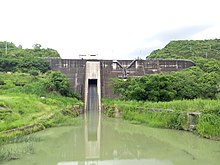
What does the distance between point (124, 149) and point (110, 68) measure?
2607cm

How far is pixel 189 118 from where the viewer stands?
1343cm

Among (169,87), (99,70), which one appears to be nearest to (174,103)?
(169,87)

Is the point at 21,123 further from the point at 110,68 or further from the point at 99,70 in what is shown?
the point at 110,68

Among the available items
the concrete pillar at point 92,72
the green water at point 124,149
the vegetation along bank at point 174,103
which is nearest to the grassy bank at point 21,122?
the green water at point 124,149

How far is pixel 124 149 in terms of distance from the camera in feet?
32.6

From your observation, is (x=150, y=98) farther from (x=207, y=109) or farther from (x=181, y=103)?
(x=207, y=109)

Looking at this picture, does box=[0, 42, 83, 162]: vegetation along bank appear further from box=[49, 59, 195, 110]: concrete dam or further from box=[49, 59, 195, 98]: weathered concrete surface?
box=[49, 59, 195, 98]: weathered concrete surface

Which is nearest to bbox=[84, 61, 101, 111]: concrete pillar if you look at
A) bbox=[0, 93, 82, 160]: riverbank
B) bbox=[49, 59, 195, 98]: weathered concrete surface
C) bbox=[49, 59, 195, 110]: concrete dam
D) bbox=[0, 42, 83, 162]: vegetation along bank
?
bbox=[49, 59, 195, 110]: concrete dam

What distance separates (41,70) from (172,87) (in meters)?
20.4

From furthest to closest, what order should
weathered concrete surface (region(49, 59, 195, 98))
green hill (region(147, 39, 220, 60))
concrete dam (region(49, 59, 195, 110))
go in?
green hill (region(147, 39, 220, 60)), weathered concrete surface (region(49, 59, 195, 98)), concrete dam (region(49, 59, 195, 110))

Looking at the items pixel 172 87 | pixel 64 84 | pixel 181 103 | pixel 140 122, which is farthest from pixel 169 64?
pixel 181 103

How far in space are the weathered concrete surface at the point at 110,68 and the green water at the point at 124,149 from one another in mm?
19896

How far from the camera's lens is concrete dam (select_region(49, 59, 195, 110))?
32531mm

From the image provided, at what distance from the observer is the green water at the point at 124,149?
7.99m
